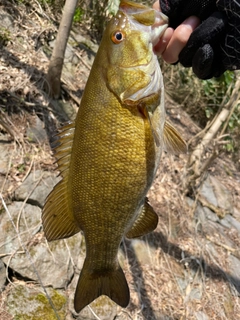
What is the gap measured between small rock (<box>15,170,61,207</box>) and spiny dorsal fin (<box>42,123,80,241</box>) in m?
1.94

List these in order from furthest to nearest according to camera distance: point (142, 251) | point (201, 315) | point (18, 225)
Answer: point (142, 251)
point (201, 315)
point (18, 225)

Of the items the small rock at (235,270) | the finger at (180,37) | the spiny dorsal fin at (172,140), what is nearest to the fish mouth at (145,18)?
the finger at (180,37)

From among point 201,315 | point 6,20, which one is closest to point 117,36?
point 201,315

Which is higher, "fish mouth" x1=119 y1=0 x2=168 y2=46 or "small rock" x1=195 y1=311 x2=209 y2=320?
"fish mouth" x1=119 y1=0 x2=168 y2=46

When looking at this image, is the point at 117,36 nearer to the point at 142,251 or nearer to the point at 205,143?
the point at 142,251

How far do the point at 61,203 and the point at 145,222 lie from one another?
47 centimetres

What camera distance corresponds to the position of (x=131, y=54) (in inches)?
63.6

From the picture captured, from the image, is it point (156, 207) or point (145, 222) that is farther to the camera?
point (156, 207)

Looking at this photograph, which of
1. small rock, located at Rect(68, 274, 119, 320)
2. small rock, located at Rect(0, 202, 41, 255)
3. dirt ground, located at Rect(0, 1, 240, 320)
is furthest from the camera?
dirt ground, located at Rect(0, 1, 240, 320)

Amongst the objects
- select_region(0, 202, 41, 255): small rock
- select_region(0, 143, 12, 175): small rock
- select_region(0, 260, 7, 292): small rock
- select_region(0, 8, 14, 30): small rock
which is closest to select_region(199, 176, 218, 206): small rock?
select_region(0, 202, 41, 255): small rock

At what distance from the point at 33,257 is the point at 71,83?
2618 millimetres

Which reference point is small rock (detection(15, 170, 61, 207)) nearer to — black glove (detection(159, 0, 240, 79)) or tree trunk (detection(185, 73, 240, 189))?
tree trunk (detection(185, 73, 240, 189))

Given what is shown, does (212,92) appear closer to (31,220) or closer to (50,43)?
(50,43)

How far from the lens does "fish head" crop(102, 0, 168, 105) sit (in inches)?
62.1
